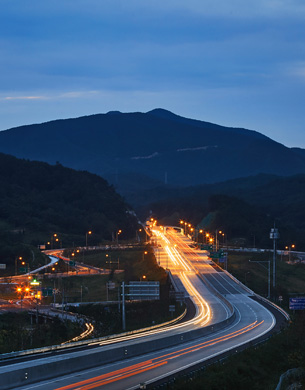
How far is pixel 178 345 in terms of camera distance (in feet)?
176

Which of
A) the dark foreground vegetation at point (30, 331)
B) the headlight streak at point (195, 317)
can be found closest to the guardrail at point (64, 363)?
the headlight streak at point (195, 317)

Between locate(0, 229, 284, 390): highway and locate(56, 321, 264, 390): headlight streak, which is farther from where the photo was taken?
locate(0, 229, 284, 390): highway

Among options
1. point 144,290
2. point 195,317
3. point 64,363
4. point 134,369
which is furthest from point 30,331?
point 64,363

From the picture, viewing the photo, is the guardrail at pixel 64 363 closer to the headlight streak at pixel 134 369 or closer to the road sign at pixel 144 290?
the headlight streak at pixel 134 369

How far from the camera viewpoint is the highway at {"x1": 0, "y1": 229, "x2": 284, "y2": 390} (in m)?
39.1

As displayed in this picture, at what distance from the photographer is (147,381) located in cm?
3853

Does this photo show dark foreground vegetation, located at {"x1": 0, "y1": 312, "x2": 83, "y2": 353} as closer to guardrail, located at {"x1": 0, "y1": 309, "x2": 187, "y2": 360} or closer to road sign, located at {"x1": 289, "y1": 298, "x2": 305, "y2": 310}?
guardrail, located at {"x1": 0, "y1": 309, "x2": 187, "y2": 360}

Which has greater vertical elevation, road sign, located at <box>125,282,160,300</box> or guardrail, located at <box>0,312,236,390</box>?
road sign, located at <box>125,282,160,300</box>

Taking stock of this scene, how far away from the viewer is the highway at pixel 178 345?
39062 mm

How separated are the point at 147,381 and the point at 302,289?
77.4 metres

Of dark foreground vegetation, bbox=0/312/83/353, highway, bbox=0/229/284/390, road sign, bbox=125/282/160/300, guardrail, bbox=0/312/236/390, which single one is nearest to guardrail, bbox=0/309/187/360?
highway, bbox=0/229/284/390

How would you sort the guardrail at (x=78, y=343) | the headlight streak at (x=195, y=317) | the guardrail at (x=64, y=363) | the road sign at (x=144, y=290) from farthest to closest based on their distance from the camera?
the road sign at (x=144, y=290), the headlight streak at (x=195, y=317), the guardrail at (x=78, y=343), the guardrail at (x=64, y=363)

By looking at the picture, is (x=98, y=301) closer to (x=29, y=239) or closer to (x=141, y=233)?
(x=29, y=239)

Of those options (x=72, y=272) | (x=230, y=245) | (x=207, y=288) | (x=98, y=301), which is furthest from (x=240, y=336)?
(x=230, y=245)
